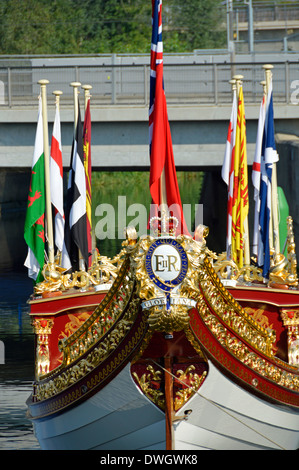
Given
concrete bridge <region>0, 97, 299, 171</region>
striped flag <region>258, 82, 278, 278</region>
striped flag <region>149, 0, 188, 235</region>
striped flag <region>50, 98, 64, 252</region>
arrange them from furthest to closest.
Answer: concrete bridge <region>0, 97, 299, 171</region>
striped flag <region>50, 98, 64, 252</region>
striped flag <region>258, 82, 278, 278</region>
striped flag <region>149, 0, 188, 235</region>

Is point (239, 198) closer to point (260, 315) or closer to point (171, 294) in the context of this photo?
point (260, 315)

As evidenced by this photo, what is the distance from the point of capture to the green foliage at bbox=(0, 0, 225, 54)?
73812mm

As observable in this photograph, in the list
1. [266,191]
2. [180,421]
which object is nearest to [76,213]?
[266,191]

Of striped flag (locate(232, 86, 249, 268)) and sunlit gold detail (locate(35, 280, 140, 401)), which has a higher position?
striped flag (locate(232, 86, 249, 268))

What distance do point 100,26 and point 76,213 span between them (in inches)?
2625

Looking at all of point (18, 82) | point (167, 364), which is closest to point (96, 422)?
point (167, 364)

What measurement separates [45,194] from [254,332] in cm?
593

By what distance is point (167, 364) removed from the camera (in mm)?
13766

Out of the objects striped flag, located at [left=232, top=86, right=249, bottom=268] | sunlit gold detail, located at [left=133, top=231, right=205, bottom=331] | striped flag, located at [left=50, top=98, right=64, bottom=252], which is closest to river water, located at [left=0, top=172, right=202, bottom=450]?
striped flag, located at [left=50, top=98, right=64, bottom=252]

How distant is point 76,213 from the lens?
1883cm

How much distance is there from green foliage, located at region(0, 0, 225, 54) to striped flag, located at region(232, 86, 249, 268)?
52685mm

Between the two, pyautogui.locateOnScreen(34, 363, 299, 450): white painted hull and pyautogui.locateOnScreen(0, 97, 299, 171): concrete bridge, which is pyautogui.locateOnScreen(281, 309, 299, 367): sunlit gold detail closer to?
pyautogui.locateOnScreen(34, 363, 299, 450): white painted hull

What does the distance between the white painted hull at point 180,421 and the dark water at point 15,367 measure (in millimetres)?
3568

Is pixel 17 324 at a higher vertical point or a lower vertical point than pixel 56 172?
lower
